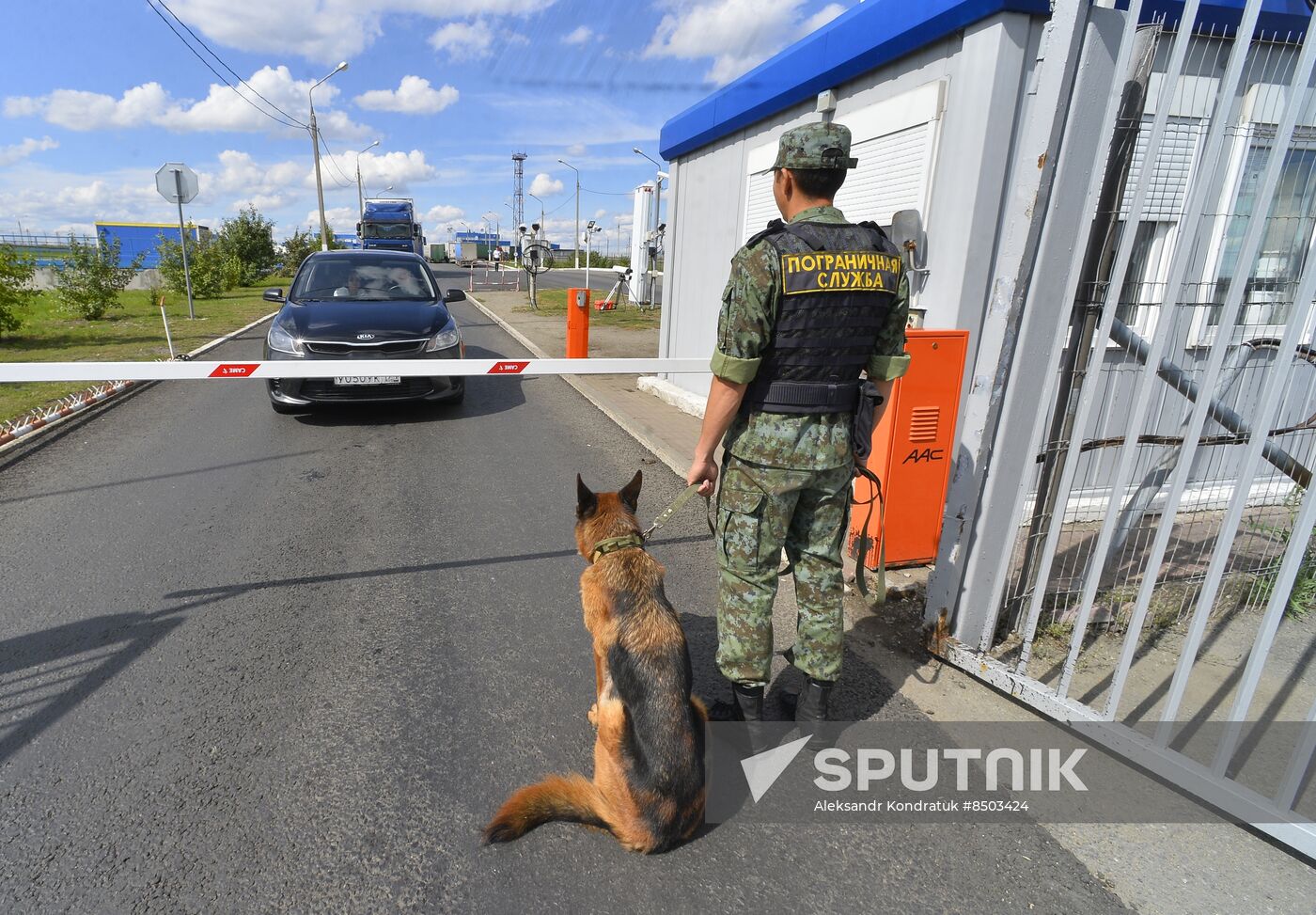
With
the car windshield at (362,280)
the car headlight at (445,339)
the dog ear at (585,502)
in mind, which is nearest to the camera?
the dog ear at (585,502)

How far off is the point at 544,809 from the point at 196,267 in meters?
26.6

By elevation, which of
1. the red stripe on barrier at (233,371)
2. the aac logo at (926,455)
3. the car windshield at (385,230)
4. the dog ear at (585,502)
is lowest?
the aac logo at (926,455)

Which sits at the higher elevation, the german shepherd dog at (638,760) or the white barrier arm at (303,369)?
the white barrier arm at (303,369)

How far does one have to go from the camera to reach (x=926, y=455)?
4.02 metres

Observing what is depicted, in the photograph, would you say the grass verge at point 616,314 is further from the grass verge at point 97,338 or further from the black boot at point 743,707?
the black boot at point 743,707

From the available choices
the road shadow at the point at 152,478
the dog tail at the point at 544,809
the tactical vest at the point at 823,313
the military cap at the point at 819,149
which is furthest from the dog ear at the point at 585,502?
the road shadow at the point at 152,478

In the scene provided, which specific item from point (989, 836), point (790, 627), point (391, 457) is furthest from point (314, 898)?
point (391, 457)

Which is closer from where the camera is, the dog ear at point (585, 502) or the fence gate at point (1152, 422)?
the fence gate at point (1152, 422)

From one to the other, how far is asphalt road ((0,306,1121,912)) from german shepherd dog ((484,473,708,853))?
16 cm

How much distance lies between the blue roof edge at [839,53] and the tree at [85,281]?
13966 millimetres

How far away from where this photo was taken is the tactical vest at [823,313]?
7.39 feet

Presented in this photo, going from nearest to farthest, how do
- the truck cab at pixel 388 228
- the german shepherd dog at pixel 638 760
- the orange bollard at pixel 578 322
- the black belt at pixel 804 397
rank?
1. the german shepherd dog at pixel 638 760
2. the black belt at pixel 804 397
3. the orange bollard at pixel 578 322
4. the truck cab at pixel 388 228

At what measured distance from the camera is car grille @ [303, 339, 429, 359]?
696cm

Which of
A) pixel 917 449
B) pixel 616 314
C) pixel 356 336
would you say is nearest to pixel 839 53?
pixel 917 449
